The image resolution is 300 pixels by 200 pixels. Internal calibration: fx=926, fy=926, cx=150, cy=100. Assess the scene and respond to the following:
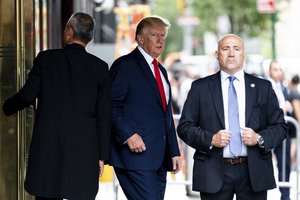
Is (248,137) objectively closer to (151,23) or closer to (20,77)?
(151,23)

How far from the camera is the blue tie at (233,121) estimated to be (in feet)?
22.1

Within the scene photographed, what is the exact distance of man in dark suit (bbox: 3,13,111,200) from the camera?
692cm

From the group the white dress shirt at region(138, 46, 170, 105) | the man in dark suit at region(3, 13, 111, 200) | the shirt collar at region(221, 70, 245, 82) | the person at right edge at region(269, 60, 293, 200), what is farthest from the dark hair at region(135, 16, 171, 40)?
the person at right edge at region(269, 60, 293, 200)

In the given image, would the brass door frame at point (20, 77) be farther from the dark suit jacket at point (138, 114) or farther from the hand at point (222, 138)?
the hand at point (222, 138)

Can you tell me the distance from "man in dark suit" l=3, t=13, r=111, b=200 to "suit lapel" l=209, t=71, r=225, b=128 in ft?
2.70

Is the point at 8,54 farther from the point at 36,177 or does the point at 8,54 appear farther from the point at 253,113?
the point at 253,113

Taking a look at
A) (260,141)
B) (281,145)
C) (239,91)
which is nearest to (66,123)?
(239,91)

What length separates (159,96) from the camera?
7691 millimetres

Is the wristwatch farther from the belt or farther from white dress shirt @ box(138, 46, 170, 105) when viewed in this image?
white dress shirt @ box(138, 46, 170, 105)

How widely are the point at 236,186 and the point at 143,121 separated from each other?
3.81 feet

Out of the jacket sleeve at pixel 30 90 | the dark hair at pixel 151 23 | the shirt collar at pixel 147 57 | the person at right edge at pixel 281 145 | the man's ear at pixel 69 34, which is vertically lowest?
the person at right edge at pixel 281 145

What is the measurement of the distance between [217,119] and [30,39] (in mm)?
2391

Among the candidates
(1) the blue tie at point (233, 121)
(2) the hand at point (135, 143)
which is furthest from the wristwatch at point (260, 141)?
(2) the hand at point (135, 143)

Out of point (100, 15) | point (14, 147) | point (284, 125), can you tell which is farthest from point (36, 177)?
point (100, 15)
